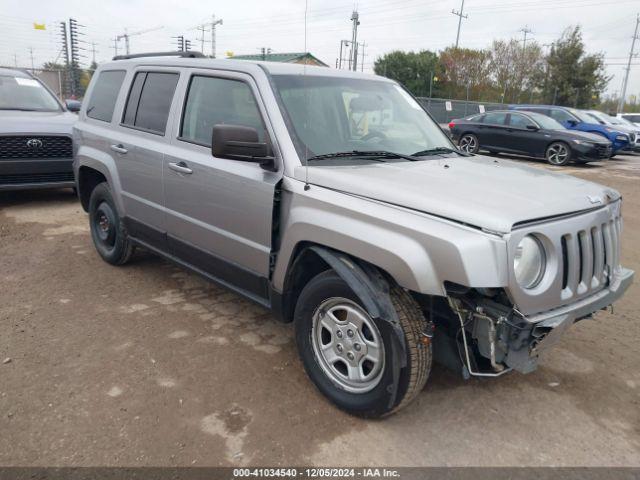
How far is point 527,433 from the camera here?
2867 millimetres

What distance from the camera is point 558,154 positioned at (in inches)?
583

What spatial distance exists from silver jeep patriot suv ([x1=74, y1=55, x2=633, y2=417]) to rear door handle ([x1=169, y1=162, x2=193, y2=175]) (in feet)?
0.08

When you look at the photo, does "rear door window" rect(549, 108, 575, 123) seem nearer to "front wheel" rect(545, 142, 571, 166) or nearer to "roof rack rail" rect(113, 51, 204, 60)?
"front wheel" rect(545, 142, 571, 166)

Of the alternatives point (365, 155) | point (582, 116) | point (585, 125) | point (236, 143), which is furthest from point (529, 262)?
point (582, 116)

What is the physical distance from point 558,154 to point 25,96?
519 inches

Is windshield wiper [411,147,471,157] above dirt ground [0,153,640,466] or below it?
above

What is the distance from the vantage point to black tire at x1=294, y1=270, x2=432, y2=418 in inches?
103

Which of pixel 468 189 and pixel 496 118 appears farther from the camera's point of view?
pixel 496 118

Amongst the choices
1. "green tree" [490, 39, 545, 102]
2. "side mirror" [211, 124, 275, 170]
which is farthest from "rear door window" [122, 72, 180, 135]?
"green tree" [490, 39, 545, 102]

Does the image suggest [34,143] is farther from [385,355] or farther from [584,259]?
[584,259]

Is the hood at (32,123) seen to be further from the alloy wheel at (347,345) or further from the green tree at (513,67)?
the green tree at (513,67)

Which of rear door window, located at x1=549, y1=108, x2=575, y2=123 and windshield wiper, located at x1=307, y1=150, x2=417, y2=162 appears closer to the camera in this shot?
windshield wiper, located at x1=307, y1=150, x2=417, y2=162

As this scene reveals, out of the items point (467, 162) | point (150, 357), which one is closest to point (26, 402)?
point (150, 357)

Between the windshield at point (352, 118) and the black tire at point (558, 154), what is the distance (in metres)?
12.0
